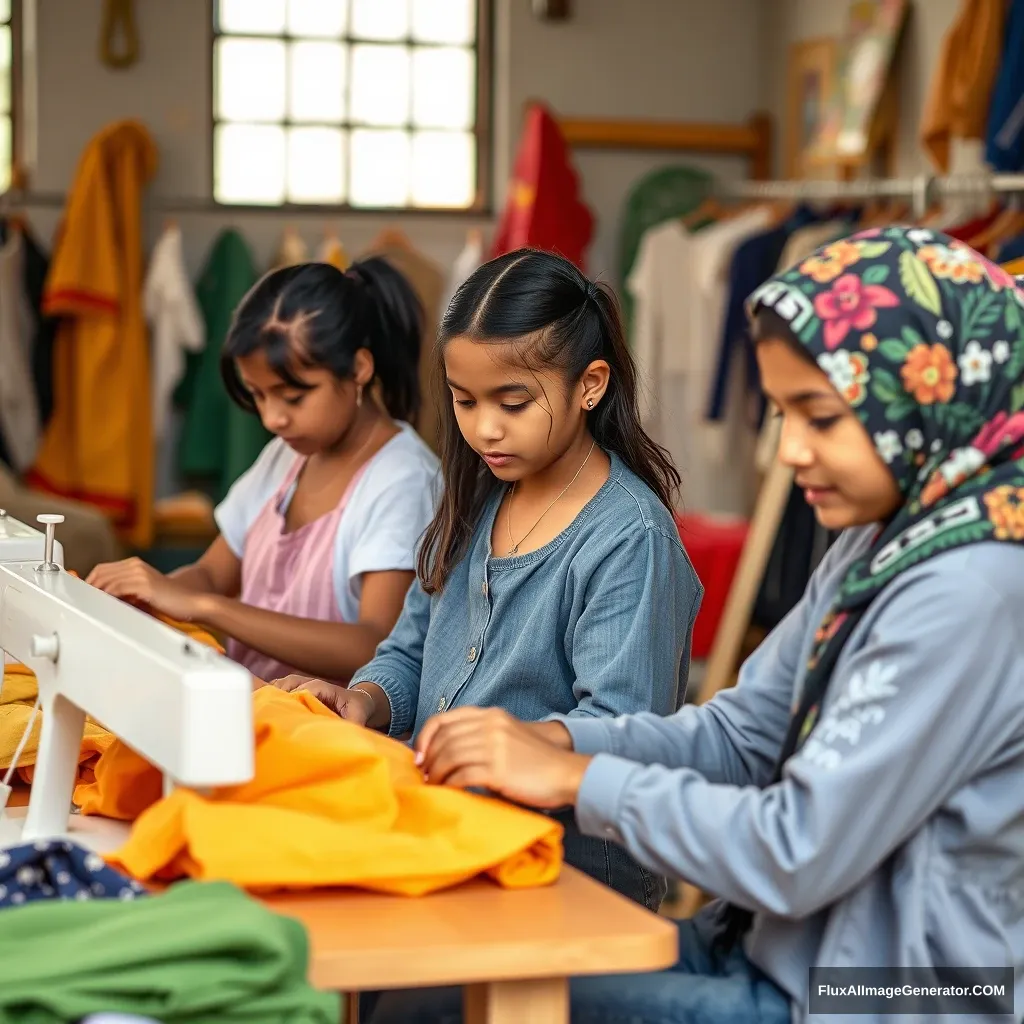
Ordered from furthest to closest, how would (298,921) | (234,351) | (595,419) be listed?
(234,351), (595,419), (298,921)

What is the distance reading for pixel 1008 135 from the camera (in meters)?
4.19

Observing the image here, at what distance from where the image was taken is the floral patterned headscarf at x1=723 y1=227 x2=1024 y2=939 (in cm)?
137

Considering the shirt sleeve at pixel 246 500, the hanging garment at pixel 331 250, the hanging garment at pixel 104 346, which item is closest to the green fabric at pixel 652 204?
the hanging garment at pixel 331 250

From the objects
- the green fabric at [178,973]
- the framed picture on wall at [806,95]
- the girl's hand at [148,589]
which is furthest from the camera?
the framed picture on wall at [806,95]

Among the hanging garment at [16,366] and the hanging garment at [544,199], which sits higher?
the hanging garment at [544,199]

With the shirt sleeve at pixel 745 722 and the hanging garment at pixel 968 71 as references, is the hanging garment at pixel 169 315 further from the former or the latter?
the shirt sleeve at pixel 745 722

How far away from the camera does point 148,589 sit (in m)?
2.24

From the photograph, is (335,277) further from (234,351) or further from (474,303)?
(474,303)

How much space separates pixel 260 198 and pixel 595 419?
4471 millimetres

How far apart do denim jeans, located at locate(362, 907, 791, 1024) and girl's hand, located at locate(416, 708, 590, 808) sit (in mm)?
191

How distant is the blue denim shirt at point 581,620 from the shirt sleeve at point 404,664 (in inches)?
1.4

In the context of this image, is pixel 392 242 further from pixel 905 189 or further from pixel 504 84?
pixel 905 189

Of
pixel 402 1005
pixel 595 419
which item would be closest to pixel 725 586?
pixel 595 419

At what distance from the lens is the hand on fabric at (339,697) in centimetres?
192
